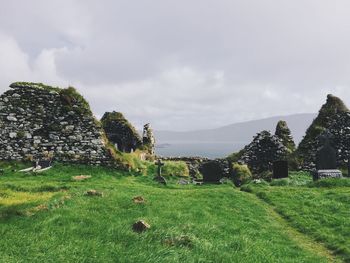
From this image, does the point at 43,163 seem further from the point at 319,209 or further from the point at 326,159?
the point at 326,159

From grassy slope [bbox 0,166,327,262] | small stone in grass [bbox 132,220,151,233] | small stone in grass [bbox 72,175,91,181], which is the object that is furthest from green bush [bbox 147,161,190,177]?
small stone in grass [bbox 132,220,151,233]

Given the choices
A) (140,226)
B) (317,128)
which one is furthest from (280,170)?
(140,226)

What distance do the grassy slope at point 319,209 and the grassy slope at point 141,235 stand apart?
36.6 inches

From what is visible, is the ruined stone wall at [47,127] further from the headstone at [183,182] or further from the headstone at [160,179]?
the headstone at [183,182]

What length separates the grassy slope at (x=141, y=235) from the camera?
9.69 meters

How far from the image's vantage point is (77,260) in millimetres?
9008

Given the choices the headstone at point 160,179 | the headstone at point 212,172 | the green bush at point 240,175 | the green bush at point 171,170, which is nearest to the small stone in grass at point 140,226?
the headstone at point 160,179

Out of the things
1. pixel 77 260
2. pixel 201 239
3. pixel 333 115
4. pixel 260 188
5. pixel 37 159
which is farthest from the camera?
pixel 333 115

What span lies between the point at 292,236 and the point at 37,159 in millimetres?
20070

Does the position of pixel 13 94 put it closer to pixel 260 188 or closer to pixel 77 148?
pixel 77 148

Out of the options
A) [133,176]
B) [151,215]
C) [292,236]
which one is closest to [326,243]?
[292,236]

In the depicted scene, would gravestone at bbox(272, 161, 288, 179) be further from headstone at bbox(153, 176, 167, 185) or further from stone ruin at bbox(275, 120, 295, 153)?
stone ruin at bbox(275, 120, 295, 153)

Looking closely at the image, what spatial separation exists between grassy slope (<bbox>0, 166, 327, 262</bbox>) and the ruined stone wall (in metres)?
11.5

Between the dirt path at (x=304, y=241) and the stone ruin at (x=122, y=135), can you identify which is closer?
the dirt path at (x=304, y=241)
